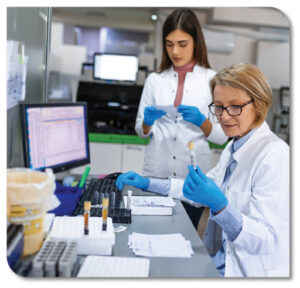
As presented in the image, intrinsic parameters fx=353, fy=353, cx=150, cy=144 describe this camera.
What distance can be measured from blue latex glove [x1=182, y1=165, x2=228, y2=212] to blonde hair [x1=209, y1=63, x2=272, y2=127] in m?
0.33

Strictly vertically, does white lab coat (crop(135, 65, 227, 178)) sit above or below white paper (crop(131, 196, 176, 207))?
above

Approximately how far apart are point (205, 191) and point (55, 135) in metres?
0.71

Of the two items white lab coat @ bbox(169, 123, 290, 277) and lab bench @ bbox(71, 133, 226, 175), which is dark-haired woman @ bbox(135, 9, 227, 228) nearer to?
white lab coat @ bbox(169, 123, 290, 277)

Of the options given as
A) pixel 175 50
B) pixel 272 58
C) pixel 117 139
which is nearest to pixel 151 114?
pixel 175 50

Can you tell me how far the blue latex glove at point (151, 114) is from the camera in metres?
1.96

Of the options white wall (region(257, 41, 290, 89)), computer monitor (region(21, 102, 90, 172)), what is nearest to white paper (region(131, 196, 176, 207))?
computer monitor (region(21, 102, 90, 172))

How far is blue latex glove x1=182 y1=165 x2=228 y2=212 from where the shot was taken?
1.14 m

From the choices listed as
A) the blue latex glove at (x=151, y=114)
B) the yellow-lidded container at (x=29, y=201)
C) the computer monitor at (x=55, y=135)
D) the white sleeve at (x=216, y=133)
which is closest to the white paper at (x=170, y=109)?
the blue latex glove at (x=151, y=114)

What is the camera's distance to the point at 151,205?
1484 mm

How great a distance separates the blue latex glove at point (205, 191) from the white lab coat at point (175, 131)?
0.84 m

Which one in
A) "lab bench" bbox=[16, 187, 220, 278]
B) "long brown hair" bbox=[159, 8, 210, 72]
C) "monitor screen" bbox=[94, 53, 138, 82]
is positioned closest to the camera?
"lab bench" bbox=[16, 187, 220, 278]

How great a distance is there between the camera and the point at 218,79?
4.30 ft
